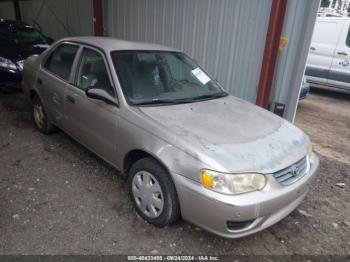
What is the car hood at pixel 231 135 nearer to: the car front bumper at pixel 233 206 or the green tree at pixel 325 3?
the car front bumper at pixel 233 206

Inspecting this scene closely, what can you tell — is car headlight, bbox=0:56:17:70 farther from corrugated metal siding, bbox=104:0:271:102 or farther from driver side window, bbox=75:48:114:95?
driver side window, bbox=75:48:114:95

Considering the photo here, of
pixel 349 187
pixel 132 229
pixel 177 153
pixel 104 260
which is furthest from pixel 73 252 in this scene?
pixel 349 187

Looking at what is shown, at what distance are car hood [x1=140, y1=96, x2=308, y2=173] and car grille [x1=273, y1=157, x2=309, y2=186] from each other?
5 cm

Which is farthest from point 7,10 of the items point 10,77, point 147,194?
point 147,194

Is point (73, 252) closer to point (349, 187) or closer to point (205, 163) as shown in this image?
point (205, 163)

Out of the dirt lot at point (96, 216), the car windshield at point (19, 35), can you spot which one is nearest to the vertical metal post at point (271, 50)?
the dirt lot at point (96, 216)

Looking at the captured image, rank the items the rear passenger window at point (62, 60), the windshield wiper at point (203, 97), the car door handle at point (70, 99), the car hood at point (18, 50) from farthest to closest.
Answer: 1. the car hood at point (18, 50)
2. the rear passenger window at point (62, 60)
3. the car door handle at point (70, 99)
4. the windshield wiper at point (203, 97)

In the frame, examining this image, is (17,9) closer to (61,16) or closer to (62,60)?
(61,16)

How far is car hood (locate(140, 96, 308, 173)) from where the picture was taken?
236 centimetres

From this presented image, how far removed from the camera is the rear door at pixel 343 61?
797 centimetres

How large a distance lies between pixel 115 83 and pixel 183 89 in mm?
760

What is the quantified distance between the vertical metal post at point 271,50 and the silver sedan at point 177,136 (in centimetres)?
145

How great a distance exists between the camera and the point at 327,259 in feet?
8.63

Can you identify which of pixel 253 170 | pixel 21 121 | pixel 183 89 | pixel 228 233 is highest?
pixel 183 89
